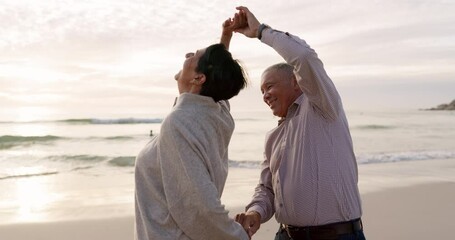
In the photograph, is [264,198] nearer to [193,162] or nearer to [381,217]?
[193,162]

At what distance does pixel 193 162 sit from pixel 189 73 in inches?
16.1

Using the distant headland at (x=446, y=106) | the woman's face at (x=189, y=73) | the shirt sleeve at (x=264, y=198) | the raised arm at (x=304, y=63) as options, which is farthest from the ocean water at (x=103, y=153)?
the distant headland at (x=446, y=106)

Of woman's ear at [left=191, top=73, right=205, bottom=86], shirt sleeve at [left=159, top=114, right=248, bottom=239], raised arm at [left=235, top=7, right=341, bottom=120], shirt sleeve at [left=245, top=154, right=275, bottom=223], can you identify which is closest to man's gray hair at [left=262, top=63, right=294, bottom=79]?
raised arm at [left=235, top=7, right=341, bottom=120]

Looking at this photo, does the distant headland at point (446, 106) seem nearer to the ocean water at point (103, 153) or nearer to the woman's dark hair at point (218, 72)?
the ocean water at point (103, 153)

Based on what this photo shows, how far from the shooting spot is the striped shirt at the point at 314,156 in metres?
2.55

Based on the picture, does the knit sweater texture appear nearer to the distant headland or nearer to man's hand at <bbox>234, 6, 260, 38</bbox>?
man's hand at <bbox>234, 6, 260, 38</bbox>

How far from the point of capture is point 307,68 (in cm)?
251

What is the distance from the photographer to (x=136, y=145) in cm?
2278

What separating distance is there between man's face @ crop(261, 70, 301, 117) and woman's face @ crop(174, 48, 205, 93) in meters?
0.83

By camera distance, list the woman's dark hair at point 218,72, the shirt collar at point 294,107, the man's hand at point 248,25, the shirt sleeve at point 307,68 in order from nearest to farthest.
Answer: the woman's dark hair at point 218,72 → the shirt sleeve at point 307,68 → the man's hand at point 248,25 → the shirt collar at point 294,107

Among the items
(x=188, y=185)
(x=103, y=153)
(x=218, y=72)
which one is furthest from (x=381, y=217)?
(x=103, y=153)

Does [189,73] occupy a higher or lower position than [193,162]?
higher

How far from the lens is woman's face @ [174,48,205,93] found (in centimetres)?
211

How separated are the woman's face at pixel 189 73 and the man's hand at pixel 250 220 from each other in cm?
78
